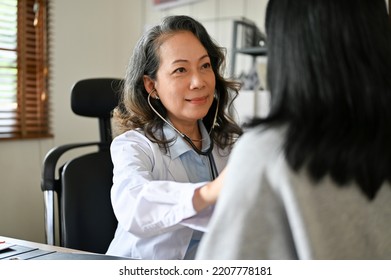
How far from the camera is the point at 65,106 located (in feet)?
8.53

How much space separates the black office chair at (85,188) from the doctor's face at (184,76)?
334 millimetres

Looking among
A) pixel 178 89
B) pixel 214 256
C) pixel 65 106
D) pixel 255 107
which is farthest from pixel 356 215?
pixel 65 106

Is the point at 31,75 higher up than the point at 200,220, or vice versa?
the point at 31,75

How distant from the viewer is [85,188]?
4.43ft

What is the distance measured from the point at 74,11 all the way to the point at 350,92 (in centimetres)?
238

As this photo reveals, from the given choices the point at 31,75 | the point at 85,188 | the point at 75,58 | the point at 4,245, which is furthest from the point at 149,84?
the point at 75,58

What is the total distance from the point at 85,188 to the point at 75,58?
1.47m

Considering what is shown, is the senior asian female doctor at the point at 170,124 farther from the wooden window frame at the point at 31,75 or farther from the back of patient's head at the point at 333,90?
the wooden window frame at the point at 31,75

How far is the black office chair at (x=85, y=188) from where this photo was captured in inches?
52.1

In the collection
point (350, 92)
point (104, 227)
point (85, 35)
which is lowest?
point (104, 227)

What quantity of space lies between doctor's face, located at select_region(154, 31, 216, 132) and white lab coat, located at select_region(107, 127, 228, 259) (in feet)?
0.25

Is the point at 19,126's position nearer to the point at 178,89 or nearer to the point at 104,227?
the point at 104,227

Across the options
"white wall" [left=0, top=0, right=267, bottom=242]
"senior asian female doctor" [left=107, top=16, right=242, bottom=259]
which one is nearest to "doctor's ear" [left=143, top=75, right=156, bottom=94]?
"senior asian female doctor" [left=107, top=16, right=242, bottom=259]

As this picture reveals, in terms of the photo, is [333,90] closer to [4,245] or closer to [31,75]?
[4,245]
